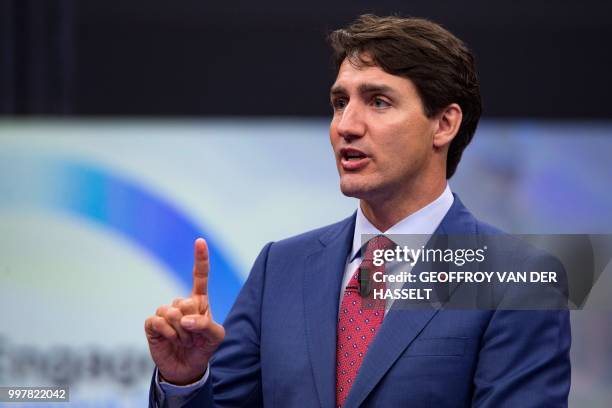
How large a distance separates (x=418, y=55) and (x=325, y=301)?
0.59m

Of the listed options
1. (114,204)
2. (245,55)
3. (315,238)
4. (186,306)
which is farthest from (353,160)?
(245,55)

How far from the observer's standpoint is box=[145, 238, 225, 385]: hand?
6.00ft

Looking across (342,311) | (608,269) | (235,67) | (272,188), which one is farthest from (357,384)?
(235,67)

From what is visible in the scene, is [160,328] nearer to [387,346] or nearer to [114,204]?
[387,346]

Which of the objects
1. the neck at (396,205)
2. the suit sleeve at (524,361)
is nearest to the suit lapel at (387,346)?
the suit sleeve at (524,361)

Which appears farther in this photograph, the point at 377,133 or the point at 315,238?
the point at 315,238

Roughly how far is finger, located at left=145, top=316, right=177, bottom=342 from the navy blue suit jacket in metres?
0.17

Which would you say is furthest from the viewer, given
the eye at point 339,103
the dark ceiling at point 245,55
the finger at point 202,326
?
the dark ceiling at point 245,55

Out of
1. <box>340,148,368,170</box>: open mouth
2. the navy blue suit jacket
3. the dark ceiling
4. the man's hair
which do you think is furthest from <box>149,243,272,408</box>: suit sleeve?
the dark ceiling

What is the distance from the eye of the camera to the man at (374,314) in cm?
188

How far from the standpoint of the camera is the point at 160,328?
1821 millimetres

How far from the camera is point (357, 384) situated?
1.91m

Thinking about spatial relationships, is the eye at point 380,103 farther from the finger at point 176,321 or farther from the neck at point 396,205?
the finger at point 176,321

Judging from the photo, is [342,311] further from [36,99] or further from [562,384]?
[36,99]
